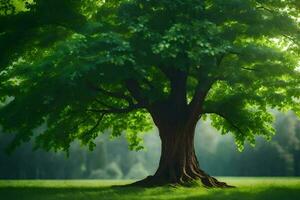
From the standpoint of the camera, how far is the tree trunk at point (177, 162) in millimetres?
29500

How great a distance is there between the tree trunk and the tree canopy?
1380 mm

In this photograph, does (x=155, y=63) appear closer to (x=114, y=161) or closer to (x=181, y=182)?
(x=181, y=182)

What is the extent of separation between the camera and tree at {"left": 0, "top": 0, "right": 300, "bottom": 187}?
72.9 feet

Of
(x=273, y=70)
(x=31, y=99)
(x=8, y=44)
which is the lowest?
(x=31, y=99)

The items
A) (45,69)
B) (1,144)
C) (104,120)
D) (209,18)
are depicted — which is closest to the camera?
(45,69)

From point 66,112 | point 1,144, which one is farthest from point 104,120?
point 1,144

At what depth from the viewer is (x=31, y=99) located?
918 inches

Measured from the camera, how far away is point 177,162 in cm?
3012

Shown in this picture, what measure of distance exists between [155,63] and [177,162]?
27.1 feet

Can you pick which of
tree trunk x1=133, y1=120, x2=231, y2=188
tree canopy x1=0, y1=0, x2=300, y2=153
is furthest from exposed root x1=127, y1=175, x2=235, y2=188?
tree canopy x1=0, y1=0, x2=300, y2=153

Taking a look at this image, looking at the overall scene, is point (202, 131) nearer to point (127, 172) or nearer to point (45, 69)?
point (127, 172)

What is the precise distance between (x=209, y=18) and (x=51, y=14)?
8.79 metres

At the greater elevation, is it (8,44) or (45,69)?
(8,44)

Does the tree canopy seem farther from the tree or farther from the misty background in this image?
the misty background
